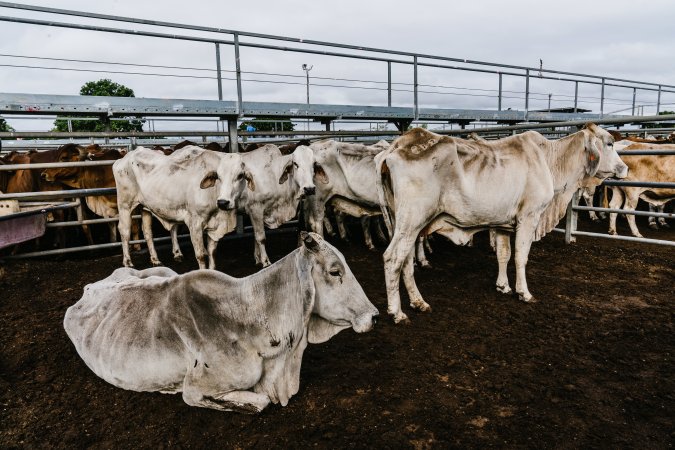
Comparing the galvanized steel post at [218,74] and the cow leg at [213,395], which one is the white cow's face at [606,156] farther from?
the cow leg at [213,395]

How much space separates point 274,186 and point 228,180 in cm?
113

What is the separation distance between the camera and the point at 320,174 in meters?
7.31

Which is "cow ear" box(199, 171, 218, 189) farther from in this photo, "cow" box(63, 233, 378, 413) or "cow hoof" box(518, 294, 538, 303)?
"cow hoof" box(518, 294, 538, 303)

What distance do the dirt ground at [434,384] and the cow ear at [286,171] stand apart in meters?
2.16

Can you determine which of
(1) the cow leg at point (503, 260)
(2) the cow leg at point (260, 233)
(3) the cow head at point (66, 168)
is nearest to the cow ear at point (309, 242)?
(1) the cow leg at point (503, 260)

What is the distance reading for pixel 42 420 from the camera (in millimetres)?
3283

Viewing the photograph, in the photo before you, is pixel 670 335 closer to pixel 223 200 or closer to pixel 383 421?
pixel 383 421

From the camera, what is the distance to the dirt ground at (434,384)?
3043 mm

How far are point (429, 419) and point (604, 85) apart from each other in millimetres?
14769

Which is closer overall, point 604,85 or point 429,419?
point 429,419

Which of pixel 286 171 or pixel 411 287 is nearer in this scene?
pixel 411 287

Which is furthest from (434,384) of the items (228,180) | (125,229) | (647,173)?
(647,173)

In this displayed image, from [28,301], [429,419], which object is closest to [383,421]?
[429,419]

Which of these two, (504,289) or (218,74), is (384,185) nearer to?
(504,289)
